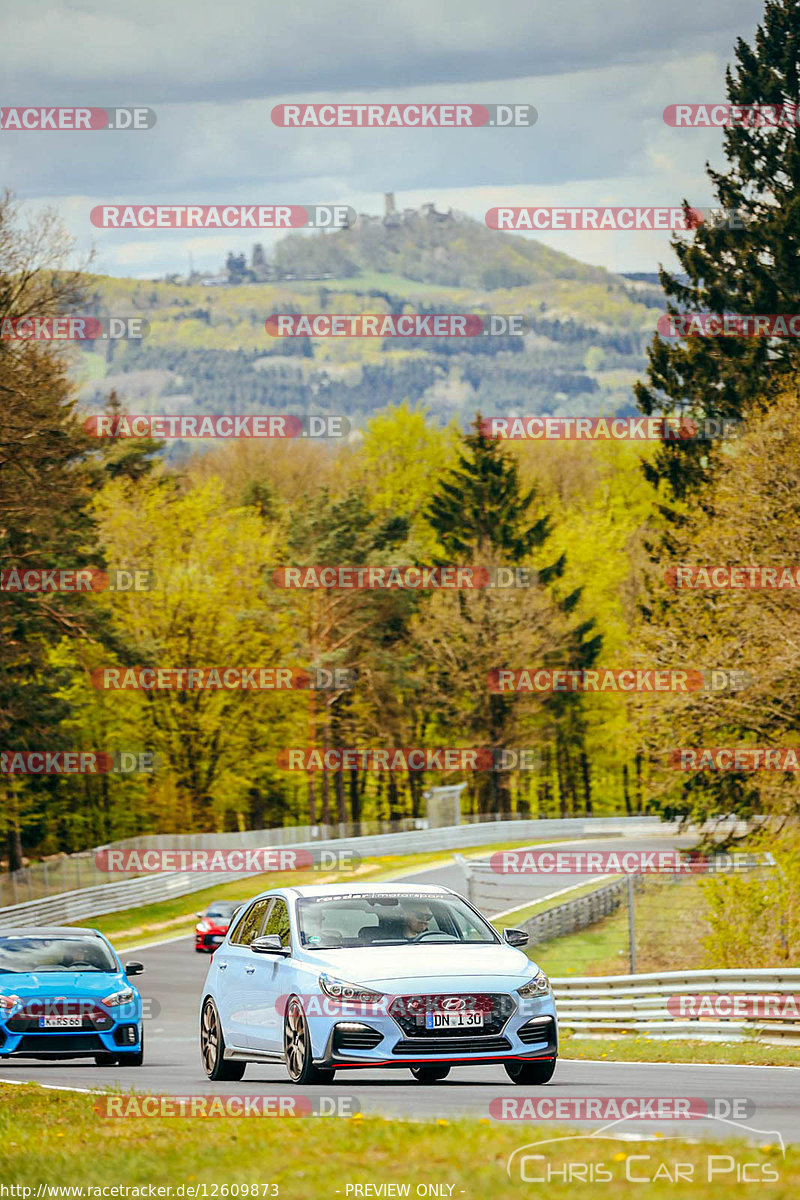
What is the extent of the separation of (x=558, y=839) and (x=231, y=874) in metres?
16.6

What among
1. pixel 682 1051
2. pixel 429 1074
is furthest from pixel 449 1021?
pixel 682 1051

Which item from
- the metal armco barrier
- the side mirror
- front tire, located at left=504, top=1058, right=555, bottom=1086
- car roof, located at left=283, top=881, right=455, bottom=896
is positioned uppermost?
car roof, located at left=283, top=881, right=455, bottom=896

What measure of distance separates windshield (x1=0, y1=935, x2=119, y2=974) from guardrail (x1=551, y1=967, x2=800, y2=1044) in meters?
6.40

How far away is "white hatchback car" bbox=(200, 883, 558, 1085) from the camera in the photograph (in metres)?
12.6

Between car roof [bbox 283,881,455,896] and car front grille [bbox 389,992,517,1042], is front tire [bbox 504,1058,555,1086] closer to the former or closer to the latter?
car front grille [bbox 389,992,517,1042]

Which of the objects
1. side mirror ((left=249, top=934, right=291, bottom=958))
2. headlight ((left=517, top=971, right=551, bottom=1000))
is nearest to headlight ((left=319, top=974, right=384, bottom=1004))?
side mirror ((left=249, top=934, right=291, bottom=958))

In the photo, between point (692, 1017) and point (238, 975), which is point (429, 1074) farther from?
point (692, 1017)

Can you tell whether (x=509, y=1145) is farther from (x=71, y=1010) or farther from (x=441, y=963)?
(x=71, y=1010)

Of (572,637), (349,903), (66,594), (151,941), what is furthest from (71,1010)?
(572,637)

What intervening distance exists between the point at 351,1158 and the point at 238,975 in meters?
5.78

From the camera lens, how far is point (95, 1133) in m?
11.1

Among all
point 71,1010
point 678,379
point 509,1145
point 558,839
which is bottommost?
point 558,839

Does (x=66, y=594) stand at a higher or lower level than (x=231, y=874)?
higher

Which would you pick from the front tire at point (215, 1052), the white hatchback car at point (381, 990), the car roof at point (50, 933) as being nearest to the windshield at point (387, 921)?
the white hatchback car at point (381, 990)
